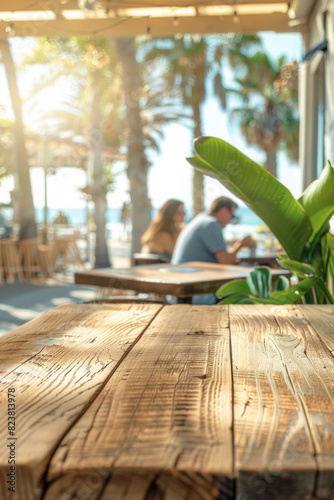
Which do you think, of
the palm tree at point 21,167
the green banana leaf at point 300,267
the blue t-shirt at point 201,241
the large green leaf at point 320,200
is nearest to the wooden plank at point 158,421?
the green banana leaf at point 300,267

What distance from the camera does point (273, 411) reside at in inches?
31.9

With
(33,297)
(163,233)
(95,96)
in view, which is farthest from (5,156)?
(163,233)

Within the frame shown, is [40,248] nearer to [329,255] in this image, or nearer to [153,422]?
[329,255]

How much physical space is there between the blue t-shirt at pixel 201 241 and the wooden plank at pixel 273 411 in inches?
120

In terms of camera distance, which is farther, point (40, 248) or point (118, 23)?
point (40, 248)

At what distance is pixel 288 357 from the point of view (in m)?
1.14

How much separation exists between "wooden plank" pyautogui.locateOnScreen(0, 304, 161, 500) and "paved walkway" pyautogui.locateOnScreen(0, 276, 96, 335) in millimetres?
4399

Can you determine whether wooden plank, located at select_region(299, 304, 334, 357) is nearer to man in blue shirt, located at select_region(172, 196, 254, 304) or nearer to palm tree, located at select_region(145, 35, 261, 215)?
man in blue shirt, located at select_region(172, 196, 254, 304)

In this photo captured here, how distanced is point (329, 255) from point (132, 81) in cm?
819

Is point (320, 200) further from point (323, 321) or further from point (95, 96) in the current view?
point (95, 96)

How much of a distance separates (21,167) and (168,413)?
10.8 metres

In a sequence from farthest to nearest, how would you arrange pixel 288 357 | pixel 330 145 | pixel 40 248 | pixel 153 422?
pixel 40 248, pixel 330 145, pixel 288 357, pixel 153 422

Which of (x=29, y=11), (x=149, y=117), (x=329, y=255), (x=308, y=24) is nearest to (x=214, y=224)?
(x=329, y=255)

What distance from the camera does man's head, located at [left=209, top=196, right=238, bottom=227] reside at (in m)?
4.90
